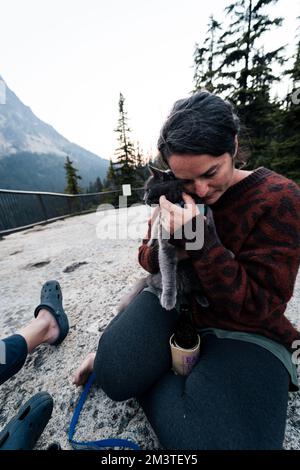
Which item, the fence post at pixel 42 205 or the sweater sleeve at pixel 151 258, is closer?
the sweater sleeve at pixel 151 258

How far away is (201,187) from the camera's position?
3.93ft

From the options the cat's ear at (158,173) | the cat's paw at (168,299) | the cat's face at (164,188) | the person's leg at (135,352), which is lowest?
the person's leg at (135,352)

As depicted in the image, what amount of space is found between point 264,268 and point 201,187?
55 cm

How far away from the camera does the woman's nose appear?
3.91 feet

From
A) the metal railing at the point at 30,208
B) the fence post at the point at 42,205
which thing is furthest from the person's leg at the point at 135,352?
the fence post at the point at 42,205

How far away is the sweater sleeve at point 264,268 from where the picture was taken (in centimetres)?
108

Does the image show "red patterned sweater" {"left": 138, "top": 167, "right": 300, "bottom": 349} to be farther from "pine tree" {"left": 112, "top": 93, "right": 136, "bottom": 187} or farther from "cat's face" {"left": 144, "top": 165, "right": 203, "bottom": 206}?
"pine tree" {"left": 112, "top": 93, "right": 136, "bottom": 187}

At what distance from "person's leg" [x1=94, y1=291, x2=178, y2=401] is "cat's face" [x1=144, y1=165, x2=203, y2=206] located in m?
0.81

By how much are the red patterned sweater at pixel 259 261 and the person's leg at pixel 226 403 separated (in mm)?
177

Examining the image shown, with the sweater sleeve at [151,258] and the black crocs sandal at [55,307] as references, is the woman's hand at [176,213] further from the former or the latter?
the black crocs sandal at [55,307]

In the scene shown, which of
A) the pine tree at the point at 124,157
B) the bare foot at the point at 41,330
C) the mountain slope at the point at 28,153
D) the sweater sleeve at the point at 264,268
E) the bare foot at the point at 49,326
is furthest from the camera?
the mountain slope at the point at 28,153

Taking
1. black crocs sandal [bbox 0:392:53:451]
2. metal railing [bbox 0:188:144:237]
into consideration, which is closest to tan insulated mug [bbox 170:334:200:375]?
black crocs sandal [bbox 0:392:53:451]

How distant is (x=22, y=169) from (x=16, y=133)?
4742cm

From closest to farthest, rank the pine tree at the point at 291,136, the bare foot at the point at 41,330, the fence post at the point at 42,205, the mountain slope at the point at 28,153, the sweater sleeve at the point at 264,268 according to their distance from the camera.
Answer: the sweater sleeve at the point at 264,268 → the bare foot at the point at 41,330 → the pine tree at the point at 291,136 → the fence post at the point at 42,205 → the mountain slope at the point at 28,153
